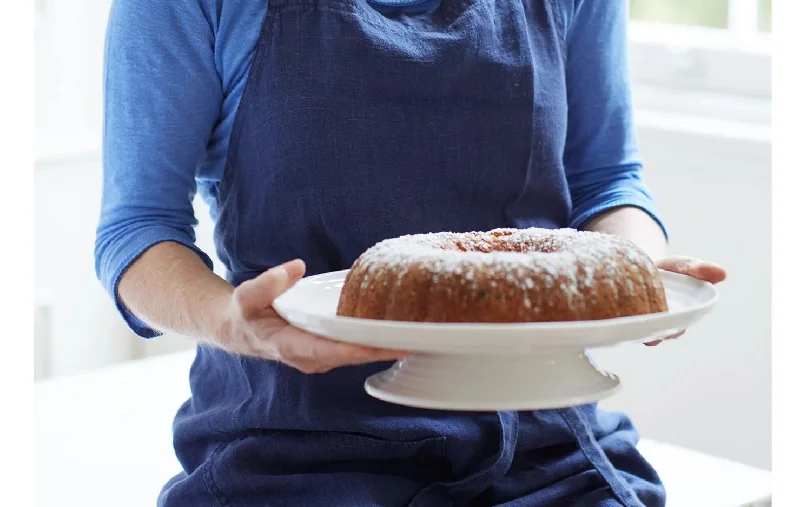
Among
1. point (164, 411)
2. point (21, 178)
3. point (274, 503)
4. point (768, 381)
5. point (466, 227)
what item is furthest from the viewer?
point (768, 381)

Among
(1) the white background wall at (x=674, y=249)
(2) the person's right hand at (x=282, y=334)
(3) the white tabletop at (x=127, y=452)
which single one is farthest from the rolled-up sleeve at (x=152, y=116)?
(1) the white background wall at (x=674, y=249)

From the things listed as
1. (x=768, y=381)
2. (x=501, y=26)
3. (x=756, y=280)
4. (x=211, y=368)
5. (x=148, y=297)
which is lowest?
(x=768, y=381)

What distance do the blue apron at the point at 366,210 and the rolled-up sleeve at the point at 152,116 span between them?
5 centimetres

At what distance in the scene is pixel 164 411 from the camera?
6.09 feet

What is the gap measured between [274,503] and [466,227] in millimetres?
380

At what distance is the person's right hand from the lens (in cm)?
89

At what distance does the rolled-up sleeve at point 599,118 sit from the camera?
142 centimetres

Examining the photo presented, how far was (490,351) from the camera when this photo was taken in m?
0.82

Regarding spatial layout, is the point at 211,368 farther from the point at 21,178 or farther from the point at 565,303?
the point at 565,303

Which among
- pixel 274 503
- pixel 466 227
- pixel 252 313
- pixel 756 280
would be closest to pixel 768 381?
pixel 756 280

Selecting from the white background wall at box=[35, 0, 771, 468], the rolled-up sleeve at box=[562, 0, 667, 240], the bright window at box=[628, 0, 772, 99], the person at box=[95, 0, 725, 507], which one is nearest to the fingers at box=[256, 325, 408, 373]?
the person at box=[95, 0, 725, 507]

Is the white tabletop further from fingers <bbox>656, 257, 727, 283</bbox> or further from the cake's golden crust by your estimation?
the cake's golden crust

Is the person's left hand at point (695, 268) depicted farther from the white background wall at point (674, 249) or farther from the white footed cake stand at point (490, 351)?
the white background wall at point (674, 249)

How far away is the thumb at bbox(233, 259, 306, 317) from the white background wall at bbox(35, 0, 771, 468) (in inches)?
59.8
